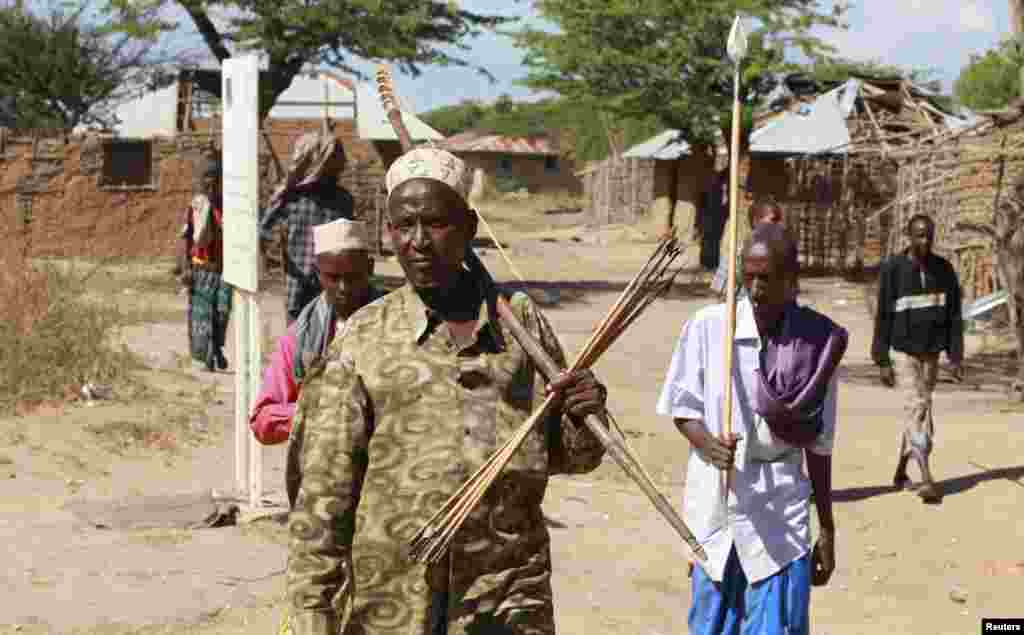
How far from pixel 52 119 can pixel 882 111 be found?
17.4 metres

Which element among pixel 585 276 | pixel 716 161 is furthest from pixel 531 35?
pixel 716 161

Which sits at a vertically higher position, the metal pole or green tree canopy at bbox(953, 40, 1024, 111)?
green tree canopy at bbox(953, 40, 1024, 111)

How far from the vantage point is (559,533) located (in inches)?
292

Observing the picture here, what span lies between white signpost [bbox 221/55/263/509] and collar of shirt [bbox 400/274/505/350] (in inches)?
163

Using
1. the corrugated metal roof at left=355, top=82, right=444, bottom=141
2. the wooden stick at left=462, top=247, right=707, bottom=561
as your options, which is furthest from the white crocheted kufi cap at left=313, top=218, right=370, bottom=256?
the corrugated metal roof at left=355, top=82, right=444, bottom=141

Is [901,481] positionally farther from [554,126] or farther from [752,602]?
[554,126]

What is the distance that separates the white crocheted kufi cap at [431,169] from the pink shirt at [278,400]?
1.72 meters

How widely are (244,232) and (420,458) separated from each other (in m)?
4.54

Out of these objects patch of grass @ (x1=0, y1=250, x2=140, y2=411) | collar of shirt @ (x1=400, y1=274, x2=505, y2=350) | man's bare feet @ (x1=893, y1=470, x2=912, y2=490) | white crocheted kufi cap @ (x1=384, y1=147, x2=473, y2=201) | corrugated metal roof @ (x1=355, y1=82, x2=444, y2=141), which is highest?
corrugated metal roof @ (x1=355, y1=82, x2=444, y2=141)

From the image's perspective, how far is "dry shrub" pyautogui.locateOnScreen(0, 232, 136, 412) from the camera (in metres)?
9.96

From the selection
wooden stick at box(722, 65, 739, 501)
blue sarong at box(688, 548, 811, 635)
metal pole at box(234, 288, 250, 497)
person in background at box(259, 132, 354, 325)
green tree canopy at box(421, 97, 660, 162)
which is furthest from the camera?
green tree canopy at box(421, 97, 660, 162)

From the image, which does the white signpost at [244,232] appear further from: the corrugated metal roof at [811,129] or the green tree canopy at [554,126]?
the green tree canopy at [554,126]

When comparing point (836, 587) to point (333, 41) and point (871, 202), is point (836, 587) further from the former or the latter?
point (871, 202)

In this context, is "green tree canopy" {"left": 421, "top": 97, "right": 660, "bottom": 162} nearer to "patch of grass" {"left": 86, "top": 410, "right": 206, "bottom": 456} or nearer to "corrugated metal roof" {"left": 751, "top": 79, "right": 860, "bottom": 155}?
"corrugated metal roof" {"left": 751, "top": 79, "right": 860, "bottom": 155}
